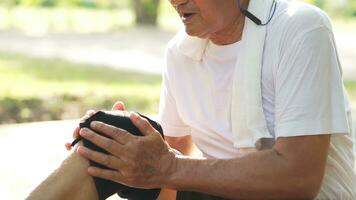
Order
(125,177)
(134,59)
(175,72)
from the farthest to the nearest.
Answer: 1. (134,59)
2. (175,72)
3. (125,177)

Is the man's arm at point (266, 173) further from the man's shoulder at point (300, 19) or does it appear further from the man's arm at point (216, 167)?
the man's shoulder at point (300, 19)

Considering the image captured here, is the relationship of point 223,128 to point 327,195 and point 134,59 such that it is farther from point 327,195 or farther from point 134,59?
point 134,59

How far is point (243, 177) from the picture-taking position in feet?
7.68

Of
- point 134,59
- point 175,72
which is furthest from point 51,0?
point 175,72

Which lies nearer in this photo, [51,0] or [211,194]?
[211,194]

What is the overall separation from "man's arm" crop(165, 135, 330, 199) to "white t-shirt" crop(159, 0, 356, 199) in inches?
2.1

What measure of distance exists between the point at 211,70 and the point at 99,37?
402 inches

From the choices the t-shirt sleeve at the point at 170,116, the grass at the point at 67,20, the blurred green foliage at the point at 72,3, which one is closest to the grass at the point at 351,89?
the t-shirt sleeve at the point at 170,116

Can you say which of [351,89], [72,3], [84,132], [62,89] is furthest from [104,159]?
[72,3]

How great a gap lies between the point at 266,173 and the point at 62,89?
225 inches

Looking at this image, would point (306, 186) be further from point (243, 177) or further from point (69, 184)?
point (69, 184)

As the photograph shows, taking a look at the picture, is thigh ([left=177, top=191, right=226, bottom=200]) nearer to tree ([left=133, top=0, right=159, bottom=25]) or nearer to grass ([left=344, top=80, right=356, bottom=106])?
grass ([left=344, top=80, right=356, bottom=106])

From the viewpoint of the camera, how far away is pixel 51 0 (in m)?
15.6

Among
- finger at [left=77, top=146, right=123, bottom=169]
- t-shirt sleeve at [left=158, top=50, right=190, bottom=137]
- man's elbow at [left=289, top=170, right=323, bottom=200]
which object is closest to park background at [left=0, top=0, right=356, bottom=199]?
finger at [left=77, top=146, right=123, bottom=169]
